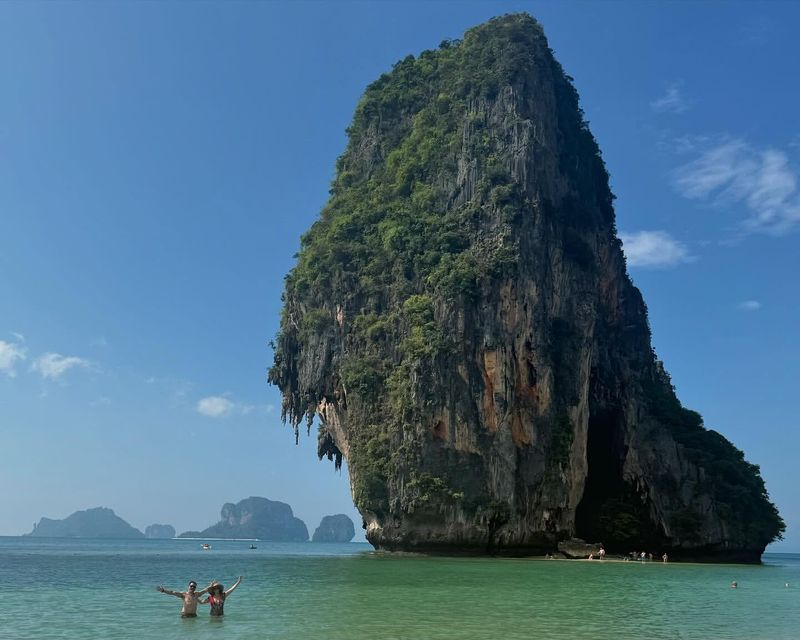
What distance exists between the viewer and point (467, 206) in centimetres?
4403

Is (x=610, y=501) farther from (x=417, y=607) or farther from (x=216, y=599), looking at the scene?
(x=216, y=599)

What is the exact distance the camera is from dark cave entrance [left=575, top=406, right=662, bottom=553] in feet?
148

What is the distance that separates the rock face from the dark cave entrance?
0.44ft

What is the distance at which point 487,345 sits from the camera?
39531 mm

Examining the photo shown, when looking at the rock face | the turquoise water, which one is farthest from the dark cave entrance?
the turquoise water

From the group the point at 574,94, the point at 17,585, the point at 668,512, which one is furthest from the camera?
the point at 574,94

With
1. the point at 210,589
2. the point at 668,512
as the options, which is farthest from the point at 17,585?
the point at 668,512

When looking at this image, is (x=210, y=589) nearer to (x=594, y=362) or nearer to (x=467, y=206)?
(x=467, y=206)

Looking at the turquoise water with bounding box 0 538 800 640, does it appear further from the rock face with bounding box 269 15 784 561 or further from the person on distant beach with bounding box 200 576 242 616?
the rock face with bounding box 269 15 784 561

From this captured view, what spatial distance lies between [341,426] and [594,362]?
18549mm

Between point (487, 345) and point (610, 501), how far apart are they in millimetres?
14811

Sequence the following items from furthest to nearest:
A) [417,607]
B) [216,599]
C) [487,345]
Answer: [487,345] → [417,607] → [216,599]

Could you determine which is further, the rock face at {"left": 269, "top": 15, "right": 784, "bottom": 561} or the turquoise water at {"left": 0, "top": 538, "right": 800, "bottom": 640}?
the rock face at {"left": 269, "top": 15, "right": 784, "bottom": 561}

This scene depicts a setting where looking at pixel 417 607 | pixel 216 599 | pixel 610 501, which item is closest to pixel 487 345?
pixel 610 501
